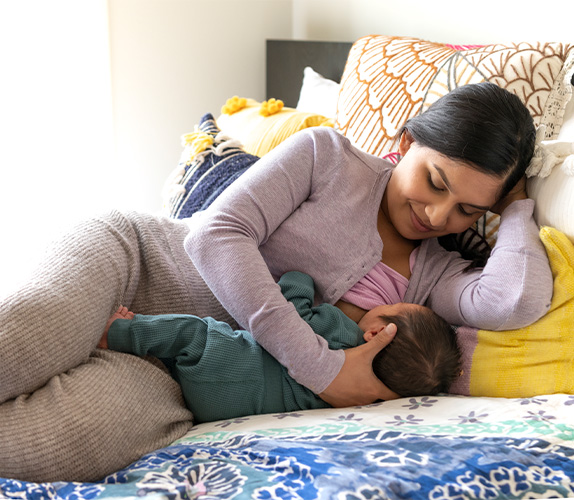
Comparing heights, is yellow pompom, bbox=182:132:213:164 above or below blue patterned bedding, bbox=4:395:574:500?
above

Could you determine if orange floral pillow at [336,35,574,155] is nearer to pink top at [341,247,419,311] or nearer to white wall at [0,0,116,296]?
pink top at [341,247,419,311]

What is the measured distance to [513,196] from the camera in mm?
1321

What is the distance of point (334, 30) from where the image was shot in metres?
2.72

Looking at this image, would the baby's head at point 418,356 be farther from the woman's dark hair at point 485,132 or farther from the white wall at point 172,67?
the white wall at point 172,67

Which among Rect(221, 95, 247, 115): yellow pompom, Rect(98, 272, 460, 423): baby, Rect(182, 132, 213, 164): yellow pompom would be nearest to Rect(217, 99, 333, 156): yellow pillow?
Rect(221, 95, 247, 115): yellow pompom

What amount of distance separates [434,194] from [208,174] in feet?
1.99

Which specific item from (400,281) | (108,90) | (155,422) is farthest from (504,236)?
(108,90)

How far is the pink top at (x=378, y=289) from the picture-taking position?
126cm

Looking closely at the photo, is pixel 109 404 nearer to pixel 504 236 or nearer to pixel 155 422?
pixel 155 422

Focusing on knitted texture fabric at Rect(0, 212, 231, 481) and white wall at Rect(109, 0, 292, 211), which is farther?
white wall at Rect(109, 0, 292, 211)

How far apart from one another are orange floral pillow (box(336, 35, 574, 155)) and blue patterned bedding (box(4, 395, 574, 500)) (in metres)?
0.68

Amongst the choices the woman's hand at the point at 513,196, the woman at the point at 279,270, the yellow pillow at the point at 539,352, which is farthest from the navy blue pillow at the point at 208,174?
the yellow pillow at the point at 539,352

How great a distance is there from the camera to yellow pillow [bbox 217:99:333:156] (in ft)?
6.19

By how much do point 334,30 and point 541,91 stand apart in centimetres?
149
